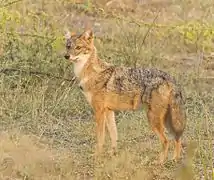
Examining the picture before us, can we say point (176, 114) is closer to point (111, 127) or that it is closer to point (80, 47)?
point (111, 127)

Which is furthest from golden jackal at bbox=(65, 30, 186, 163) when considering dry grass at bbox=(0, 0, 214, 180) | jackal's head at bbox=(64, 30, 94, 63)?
dry grass at bbox=(0, 0, 214, 180)

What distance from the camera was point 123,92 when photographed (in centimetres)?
670

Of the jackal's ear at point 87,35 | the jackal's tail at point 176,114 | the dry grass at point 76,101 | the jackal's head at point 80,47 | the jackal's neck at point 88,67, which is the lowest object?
the dry grass at point 76,101

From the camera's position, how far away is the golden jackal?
252 inches

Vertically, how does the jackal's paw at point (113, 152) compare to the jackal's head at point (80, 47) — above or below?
below

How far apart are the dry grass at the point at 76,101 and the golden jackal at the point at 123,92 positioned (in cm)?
23

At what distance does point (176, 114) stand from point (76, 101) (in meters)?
2.56

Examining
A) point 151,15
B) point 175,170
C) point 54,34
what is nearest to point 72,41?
point 175,170

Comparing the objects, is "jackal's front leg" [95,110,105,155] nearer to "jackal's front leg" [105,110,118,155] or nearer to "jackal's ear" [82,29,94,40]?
"jackal's front leg" [105,110,118,155]

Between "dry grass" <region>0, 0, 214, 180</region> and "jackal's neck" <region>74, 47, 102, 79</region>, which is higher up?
"jackal's neck" <region>74, 47, 102, 79</region>

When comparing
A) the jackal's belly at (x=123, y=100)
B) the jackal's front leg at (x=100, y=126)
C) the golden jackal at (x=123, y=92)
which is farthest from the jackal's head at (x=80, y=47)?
the jackal's front leg at (x=100, y=126)

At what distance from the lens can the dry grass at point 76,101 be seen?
5.97 m

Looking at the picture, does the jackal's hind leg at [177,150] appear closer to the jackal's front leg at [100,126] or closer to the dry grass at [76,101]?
the dry grass at [76,101]

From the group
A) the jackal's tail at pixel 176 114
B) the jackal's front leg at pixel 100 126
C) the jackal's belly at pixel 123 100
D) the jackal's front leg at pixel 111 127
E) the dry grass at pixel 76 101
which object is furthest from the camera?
the jackal's front leg at pixel 111 127
